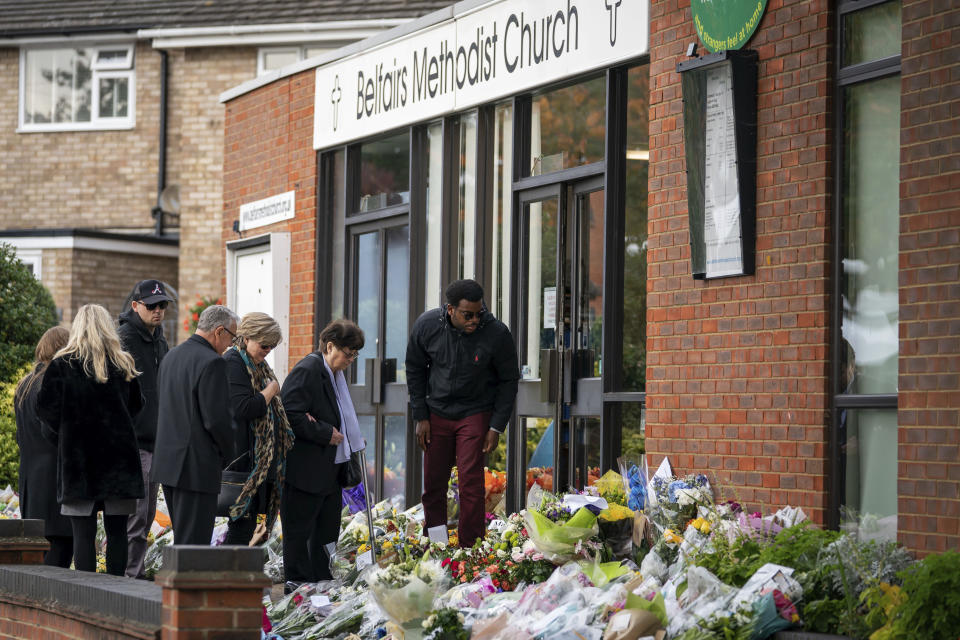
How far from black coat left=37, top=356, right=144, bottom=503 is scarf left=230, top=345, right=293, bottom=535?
0.62 metres

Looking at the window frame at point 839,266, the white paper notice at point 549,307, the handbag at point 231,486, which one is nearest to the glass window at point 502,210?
the white paper notice at point 549,307

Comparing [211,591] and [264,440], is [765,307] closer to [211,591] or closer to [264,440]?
[264,440]

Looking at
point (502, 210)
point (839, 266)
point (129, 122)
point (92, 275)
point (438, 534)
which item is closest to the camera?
point (839, 266)

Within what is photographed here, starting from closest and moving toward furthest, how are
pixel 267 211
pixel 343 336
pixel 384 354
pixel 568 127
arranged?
pixel 343 336
pixel 568 127
pixel 384 354
pixel 267 211

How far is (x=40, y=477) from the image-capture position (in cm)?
902

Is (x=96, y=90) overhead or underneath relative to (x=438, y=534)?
overhead

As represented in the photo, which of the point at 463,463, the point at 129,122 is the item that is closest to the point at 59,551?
the point at 463,463

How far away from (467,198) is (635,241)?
184 centimetres

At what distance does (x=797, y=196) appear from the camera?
767 cm

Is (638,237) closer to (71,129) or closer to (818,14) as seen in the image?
(818,14)

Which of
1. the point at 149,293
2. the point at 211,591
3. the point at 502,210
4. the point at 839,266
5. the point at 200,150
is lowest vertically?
the point at 211,591

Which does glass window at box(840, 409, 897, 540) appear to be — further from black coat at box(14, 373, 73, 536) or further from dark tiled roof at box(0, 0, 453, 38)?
dark tiled roof at box(0, 0, 453, 38)

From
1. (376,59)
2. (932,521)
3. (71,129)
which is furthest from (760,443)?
(71,129)

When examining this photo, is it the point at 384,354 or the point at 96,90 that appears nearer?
the point at 384,354
